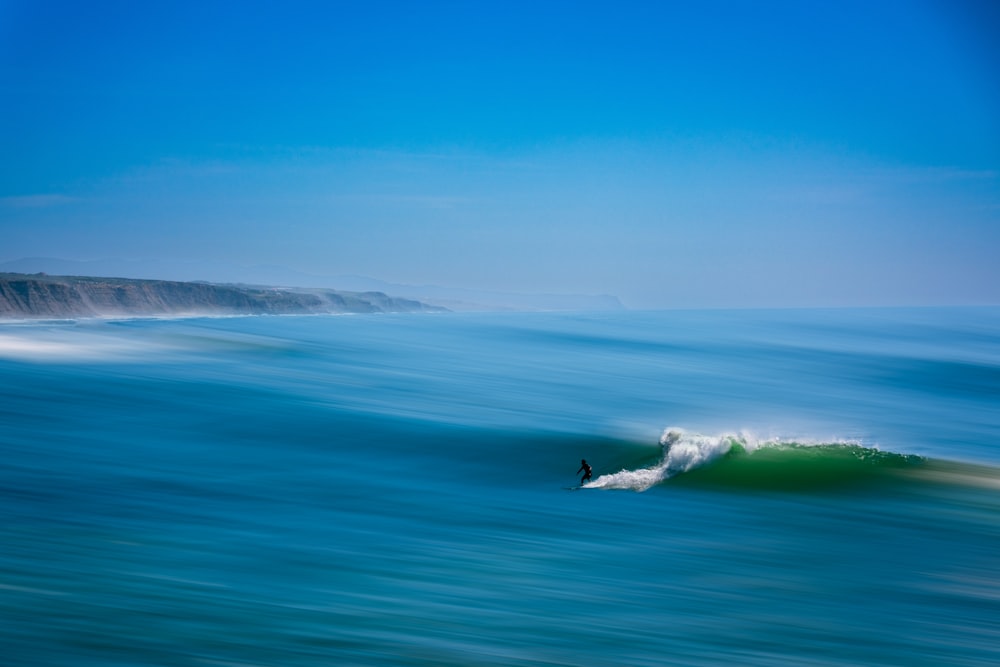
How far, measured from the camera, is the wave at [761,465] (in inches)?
707

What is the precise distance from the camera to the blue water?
8.77 metres

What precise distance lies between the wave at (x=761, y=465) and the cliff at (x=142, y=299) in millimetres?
83836

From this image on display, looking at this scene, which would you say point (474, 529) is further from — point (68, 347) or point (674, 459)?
point (68, 347)

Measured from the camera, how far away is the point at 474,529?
13258mm

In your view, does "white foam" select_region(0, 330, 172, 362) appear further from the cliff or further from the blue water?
the cliff

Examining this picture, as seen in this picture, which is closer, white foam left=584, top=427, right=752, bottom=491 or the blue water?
the blue water

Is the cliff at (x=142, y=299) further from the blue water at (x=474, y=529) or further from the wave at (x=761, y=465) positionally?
the wave at (x=761, y=465)

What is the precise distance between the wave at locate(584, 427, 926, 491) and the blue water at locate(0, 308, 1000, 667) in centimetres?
10

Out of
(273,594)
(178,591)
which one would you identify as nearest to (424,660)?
(273,594)

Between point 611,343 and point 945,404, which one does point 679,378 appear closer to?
point 945,404

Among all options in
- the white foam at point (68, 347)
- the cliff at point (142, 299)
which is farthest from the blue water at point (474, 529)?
the cliff at point (142, 299)

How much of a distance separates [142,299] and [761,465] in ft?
357

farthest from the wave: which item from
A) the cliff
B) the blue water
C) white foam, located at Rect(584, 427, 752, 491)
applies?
the cliff

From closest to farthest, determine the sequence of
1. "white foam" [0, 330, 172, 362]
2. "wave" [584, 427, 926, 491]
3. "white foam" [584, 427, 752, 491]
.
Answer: "white foam" [584, 427, 752, 491] < "wave" [584, 427, 926, 491] < "white foam" [0, 330, 172, 362]
